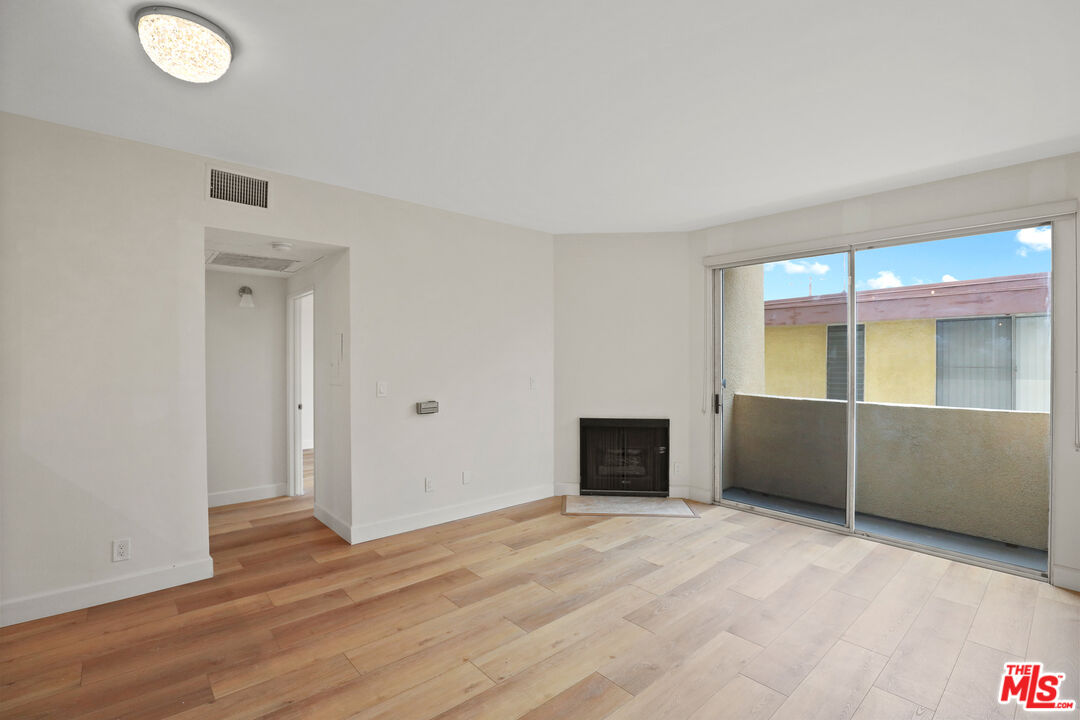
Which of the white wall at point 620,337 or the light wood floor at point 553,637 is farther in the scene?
the white wall at point 620,337

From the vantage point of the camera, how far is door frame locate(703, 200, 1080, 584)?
9.89ft

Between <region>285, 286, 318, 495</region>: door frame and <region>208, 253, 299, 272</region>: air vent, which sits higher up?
<region>208, 253, 299, 272</region>: air vent

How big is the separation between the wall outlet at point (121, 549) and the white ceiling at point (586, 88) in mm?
2353

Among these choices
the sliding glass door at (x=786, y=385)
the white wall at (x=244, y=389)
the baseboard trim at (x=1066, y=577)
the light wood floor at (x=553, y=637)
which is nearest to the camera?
the light wood floor at (x=553, y=637)

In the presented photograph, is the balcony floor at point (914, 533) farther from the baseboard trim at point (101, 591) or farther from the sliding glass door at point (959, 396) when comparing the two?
the baseboard trim at point (101, 591)

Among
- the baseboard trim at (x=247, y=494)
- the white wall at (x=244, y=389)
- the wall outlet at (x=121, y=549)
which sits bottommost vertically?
the baseboard trim at (x=247, y=494)

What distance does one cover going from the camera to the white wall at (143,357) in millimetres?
2582

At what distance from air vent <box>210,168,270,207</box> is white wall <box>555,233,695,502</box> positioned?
108 inches

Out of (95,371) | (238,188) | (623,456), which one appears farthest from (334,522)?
(623,456)

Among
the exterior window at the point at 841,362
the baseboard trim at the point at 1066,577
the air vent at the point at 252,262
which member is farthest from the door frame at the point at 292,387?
the baseboard trim at the point at 1066,577

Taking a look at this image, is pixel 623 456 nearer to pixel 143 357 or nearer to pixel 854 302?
pixel 854 302

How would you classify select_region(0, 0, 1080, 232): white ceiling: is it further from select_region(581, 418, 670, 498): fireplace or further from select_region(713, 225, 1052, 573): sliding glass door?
select_region(581, 418, 670, 498): fireplace

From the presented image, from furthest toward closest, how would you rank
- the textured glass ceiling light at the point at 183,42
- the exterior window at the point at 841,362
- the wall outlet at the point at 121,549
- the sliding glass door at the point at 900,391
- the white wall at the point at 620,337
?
the white wall at the point at 620,337 < the exterior window at the point at 841,362 < the sliding glass door at the point at 900,391 < the wall outlet at the point at 121,549 < the textured glass ceiling light at the point at 183,42

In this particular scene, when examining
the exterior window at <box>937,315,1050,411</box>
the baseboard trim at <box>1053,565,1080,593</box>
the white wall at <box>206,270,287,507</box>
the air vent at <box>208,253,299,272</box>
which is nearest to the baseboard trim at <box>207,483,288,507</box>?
the white wall at <box>206,270,287,507</box>
